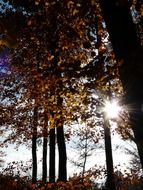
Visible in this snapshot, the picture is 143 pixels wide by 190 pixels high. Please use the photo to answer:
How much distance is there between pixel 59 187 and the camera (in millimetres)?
15312

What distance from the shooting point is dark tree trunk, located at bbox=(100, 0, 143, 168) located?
6.95m

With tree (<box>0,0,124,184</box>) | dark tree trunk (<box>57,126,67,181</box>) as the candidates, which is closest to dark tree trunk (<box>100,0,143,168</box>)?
tree (<box>0,0,124,184</box>)

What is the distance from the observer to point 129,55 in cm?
710

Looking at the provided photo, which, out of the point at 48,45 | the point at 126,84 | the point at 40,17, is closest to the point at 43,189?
the point at 48,45

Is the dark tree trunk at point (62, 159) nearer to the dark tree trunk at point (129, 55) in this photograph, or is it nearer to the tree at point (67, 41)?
the tree at point (67, 41)

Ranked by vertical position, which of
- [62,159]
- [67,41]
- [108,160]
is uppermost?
[67,41]

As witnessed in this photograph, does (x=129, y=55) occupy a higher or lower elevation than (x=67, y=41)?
lower

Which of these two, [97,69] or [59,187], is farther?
[59,187]

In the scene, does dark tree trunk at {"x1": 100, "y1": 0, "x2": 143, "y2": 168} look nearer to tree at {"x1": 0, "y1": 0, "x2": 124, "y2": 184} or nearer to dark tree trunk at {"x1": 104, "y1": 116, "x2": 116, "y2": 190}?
tree at {"x1": 0, "y1": 0, "x2": 124, "y2": 184}

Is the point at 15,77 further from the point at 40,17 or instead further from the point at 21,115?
the point at 40,17

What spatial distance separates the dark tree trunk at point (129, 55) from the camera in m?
6.95

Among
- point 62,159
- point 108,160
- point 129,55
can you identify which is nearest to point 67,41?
point 129,55

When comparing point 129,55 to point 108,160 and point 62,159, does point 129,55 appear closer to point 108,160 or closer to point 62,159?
point 62,159

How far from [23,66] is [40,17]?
30.2 feet
